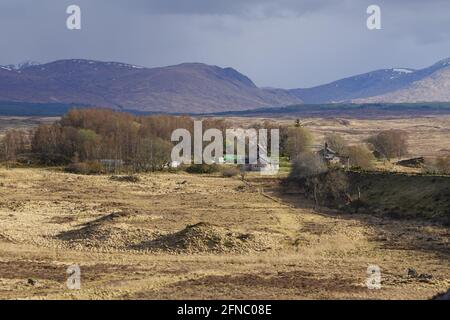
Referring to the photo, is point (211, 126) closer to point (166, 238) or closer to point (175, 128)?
point (175, 128)

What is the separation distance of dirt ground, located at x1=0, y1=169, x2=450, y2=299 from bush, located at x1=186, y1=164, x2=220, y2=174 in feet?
99.8

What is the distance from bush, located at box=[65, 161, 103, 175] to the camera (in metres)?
82.3

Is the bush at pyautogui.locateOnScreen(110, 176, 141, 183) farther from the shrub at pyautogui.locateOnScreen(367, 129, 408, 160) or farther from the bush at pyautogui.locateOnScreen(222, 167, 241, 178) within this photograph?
the shrub at pyautogui.locateOnScreen(367, 129, 408, 160)

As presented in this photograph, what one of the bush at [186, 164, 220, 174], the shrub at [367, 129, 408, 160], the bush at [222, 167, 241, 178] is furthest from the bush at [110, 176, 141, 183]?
the shrub at [367, 129, 408, 160]

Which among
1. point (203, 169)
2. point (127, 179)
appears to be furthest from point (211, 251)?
point (203, 169)

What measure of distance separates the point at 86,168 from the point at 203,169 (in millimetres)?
15528

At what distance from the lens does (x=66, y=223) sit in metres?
39.1

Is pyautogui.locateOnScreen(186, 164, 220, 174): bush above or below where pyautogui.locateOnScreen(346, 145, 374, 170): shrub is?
below

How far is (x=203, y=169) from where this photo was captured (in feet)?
277

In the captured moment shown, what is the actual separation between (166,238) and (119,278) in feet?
26.2

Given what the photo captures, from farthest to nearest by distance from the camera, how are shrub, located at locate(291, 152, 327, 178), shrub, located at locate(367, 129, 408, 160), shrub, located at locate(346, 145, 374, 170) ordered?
shrub, located at locate(367, 129, 408, 160) → shrub, located at locate(346, 145, 374, 170) → shrub, located at locate(291, 152, 327, 178)

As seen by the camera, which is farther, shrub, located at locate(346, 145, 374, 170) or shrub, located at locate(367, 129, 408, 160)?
shrub, located at locate(367, 129, 408, 160)

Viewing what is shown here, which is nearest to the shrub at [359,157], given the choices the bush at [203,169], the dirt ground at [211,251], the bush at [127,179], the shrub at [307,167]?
the shrub at [307,167]

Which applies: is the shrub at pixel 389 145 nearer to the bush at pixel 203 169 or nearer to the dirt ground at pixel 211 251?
the bush at pixel 203 169
